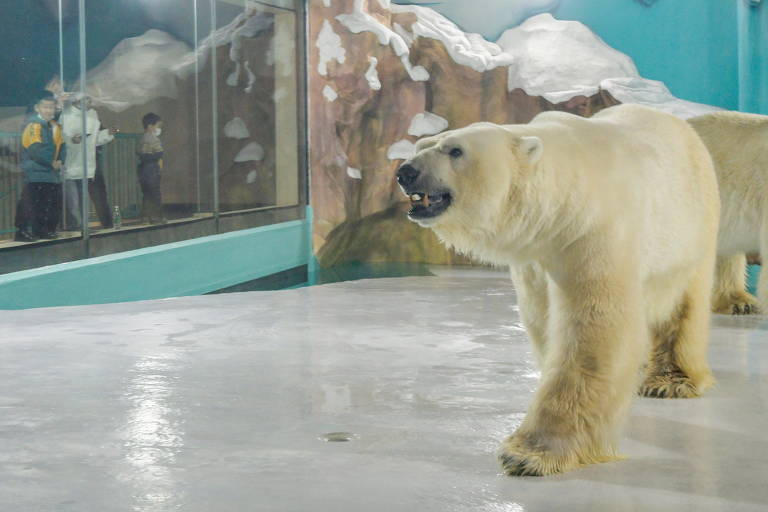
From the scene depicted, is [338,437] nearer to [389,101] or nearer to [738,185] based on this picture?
[738,185]

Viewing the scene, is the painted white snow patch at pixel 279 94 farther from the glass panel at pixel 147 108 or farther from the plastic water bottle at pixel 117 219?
the plastic water bottle at pixel 117 219

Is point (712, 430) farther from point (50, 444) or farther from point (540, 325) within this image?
point (50, 444)

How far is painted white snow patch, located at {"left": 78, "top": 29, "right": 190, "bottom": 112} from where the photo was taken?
6.98 m

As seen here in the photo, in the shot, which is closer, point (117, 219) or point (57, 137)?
point (57, 137)

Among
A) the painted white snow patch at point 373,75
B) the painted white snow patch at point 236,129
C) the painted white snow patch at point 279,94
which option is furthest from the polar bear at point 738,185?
the painted white snow patch at point 279,94

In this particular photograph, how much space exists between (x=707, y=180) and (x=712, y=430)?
1.02 meters

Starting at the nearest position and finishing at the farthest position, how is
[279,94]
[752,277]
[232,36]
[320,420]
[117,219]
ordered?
1. [320,420]
2. [117,219]
3. [752,277]
4. [232,36]
5. [279,94]

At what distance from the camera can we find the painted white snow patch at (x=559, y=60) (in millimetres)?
8945

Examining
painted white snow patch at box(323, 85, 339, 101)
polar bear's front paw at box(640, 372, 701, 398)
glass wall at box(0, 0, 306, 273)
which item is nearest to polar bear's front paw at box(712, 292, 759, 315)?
polar bear's front paw at box(640, 372, 701, 398)

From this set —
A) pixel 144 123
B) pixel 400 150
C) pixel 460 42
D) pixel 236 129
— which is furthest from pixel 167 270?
pixel 460 42

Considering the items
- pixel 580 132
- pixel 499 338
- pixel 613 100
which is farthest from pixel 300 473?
pixel 613 100

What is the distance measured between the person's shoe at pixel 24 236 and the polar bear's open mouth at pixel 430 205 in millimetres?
4158

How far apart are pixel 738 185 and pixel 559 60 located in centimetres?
→ 374

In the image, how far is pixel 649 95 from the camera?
888cm
